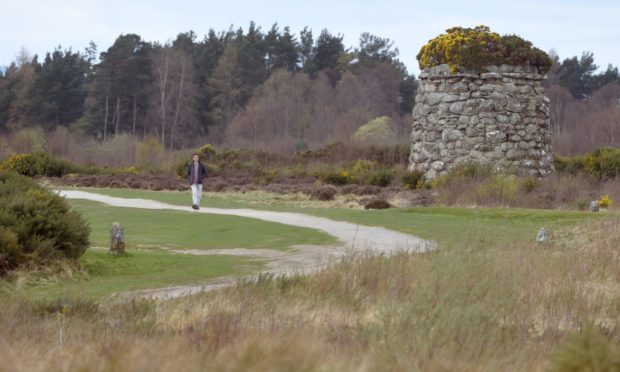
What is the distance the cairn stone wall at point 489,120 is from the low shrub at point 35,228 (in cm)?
2104

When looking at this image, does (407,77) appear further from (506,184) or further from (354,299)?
(354,299)

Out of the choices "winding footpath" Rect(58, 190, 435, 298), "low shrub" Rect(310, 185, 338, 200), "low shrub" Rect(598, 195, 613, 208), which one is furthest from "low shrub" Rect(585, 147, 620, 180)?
"winding footpath" Rect(58, 190, 435, 298)

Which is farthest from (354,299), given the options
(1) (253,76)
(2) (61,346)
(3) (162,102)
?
(1) (253,76)

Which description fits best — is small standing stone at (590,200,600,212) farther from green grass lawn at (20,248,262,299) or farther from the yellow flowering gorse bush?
green grass lawn at (20,248,262,299)

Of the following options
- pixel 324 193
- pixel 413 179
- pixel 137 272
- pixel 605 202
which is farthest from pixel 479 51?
pixel 137 272

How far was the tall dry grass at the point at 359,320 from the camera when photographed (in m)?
6.49

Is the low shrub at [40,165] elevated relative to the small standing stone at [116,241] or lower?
elevated

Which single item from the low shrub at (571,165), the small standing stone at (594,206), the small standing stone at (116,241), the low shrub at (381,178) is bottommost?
the small standing stone at (116,241)

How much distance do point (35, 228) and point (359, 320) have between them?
7782 millimetres

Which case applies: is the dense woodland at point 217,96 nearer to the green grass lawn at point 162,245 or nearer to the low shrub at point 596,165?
the low shrub at point 596,165

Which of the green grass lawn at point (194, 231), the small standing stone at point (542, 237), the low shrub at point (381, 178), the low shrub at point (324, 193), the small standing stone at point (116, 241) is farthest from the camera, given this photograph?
the low shrub at point (381, 178)

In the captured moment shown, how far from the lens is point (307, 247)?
66.2 feet

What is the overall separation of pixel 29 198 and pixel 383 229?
381 inches

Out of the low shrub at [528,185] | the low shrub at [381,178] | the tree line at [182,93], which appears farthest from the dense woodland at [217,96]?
the low shrub at [528,185]
